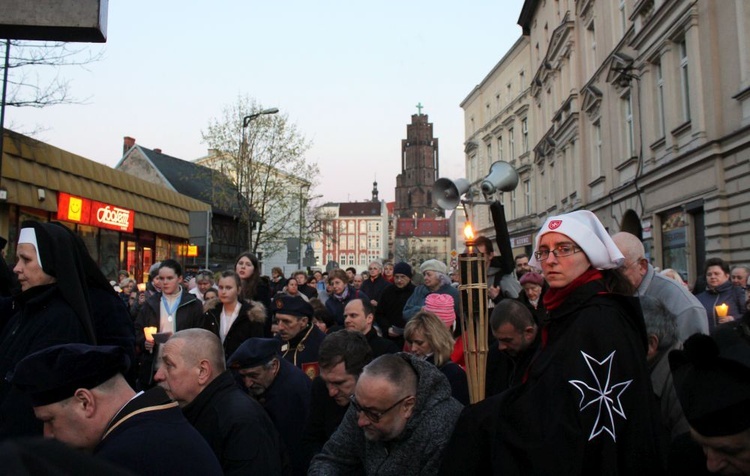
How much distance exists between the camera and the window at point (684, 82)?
16.3m

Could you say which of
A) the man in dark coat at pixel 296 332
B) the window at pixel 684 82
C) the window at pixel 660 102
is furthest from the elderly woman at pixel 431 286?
the window at pixel 660 102

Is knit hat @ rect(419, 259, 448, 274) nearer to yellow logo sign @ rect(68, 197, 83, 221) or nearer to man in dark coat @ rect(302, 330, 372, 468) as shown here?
man in dark coat @ rect(302, 330, 372, 468)

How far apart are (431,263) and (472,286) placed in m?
4.60

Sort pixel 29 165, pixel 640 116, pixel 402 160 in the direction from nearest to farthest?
pixel 29 165 → pixel 640 116 → pixel 402 160

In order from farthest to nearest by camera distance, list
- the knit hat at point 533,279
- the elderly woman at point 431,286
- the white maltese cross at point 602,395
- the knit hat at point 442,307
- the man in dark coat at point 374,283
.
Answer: the man in dark coat at point 374,283, the elderly woman at point 431,286, the knit hat at point 533,279, the knit hat at point 442,307, the white maltese cross at point 602,395

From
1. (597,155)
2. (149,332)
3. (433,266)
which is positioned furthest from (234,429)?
(597,155)

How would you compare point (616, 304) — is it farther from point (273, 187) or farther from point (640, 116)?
point (273, 187)

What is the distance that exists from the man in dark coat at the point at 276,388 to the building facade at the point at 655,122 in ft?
37.9

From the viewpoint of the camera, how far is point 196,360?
384cm

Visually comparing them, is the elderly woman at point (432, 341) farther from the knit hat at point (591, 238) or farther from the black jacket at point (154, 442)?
the black jacket at point (154, 442)

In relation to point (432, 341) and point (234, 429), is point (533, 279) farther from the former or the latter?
point (234, 429)

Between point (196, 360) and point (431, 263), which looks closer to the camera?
point (196, 360)

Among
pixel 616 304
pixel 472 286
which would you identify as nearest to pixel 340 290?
pixel 472 286

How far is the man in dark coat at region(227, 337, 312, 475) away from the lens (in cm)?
455
